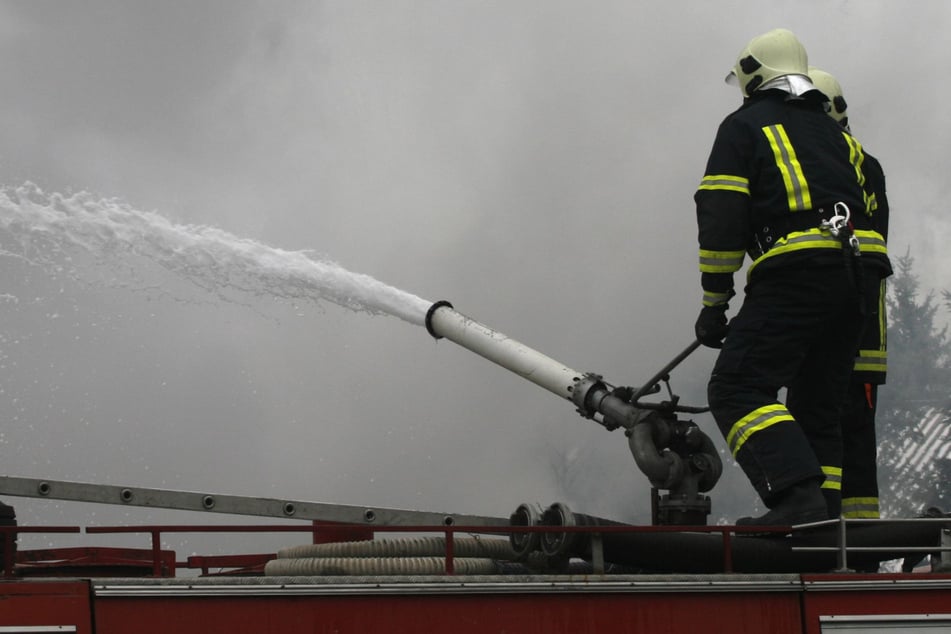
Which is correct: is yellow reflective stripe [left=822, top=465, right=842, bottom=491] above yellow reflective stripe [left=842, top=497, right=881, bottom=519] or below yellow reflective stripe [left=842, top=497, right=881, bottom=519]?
above

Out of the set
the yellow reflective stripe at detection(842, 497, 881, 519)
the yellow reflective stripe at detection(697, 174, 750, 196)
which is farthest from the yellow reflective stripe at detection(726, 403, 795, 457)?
the yellow reflective stripe at detection(842, 497, 881, 519)

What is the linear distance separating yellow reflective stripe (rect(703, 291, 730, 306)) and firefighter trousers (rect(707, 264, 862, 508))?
102 millimetres

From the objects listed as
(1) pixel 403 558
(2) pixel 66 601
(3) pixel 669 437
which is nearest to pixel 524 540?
(1) pixel 403 558

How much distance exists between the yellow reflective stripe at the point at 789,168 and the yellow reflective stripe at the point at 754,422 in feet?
3.25

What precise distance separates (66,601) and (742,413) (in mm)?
3191

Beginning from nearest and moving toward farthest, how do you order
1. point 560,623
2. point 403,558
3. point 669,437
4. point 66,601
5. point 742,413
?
point 66,601, point 560,623, point 403,558, point 742,413, point 669,437

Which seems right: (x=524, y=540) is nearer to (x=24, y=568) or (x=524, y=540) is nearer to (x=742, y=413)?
(x=742, y=413)

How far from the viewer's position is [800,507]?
20.2 ft

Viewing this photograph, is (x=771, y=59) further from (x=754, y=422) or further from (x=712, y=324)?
(x=754, y=422)

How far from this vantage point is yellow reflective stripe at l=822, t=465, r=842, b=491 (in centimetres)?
667

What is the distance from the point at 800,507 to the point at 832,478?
0.65 metres

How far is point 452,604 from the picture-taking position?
17.6 feet

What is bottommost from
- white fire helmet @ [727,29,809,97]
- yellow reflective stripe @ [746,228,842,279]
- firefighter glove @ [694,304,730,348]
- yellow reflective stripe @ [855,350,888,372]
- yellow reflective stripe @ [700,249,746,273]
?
yellow reflective stripe @ [855,350,888,372]

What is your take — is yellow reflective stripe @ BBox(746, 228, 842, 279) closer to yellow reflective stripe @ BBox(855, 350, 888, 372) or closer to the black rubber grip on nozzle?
yellow reflective stripe @ BBox(855, 350, 888, 372)
